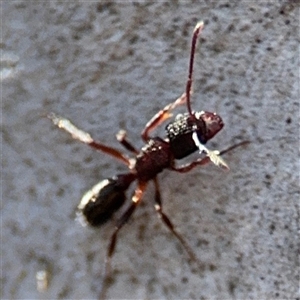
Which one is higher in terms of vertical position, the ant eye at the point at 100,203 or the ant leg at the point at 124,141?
the ant leg at the point at 124,141

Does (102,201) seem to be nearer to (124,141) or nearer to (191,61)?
(124,141)

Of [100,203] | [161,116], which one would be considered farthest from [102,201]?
[161,116]

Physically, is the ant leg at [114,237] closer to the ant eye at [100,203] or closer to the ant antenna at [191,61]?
the ant eye at [100,203]

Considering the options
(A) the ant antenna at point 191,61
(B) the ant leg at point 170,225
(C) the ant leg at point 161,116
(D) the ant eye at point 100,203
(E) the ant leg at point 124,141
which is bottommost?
(B) the ant leg at point 170,225

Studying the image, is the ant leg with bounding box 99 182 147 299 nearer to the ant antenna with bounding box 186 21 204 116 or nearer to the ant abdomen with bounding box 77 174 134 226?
the ant abdomen with bounding box 77 174 134 226

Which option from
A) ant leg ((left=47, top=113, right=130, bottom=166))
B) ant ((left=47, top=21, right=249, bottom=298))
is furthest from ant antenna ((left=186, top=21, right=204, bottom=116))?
ant leg ((left=47, top=113, right=130, bottom=166))

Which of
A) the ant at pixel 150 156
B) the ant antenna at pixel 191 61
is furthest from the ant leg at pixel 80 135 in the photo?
the ant antenna at pixel 191 61

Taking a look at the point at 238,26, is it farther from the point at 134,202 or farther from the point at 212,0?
the point at 134,202

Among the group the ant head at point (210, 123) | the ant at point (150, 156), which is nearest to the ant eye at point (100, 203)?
the ant at point (150, 156)

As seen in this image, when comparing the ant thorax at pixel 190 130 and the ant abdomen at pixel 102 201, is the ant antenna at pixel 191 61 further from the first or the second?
the ant abdomen at pixel 102 201
